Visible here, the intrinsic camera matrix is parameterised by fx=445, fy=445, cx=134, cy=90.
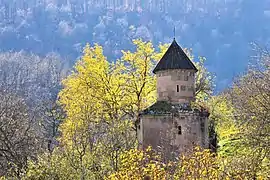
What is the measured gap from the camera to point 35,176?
17.4m

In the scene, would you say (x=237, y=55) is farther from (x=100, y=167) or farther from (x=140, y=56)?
(x=100, y=167)

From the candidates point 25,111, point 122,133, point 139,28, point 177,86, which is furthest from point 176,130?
point 139,28

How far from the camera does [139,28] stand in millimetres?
185875

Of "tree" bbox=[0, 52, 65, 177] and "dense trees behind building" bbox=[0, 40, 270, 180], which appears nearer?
"dense trees behind building" bbox=[0, 40, 270, 180]

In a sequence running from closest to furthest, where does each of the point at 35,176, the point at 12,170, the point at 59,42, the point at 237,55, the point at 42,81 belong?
1. the point at 35,176
2. the point at 12,170
3. the point at 42,81
4. the point at 237,55
5. the point at 59,42

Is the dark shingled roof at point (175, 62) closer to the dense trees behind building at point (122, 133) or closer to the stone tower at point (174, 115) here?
the stone tower at point (174, 115)

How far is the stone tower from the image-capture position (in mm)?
22969

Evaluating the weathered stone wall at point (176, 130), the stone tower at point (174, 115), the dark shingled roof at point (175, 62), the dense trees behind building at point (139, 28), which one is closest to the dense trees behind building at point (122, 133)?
the stone tower at point (174, 115)

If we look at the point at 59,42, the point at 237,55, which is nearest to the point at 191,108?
the point at 237,55

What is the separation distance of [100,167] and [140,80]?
12801 mm

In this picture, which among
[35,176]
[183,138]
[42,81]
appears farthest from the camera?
[42,81]

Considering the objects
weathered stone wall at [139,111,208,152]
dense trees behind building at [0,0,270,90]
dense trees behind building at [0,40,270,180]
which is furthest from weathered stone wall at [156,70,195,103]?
dense trees behind building at [0,0,270,90]

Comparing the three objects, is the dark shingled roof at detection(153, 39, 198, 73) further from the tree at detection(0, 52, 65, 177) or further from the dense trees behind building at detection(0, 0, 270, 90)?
the dense trees behind building at detection(0, 0, 270, 90)

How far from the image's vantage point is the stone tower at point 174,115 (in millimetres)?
22969
